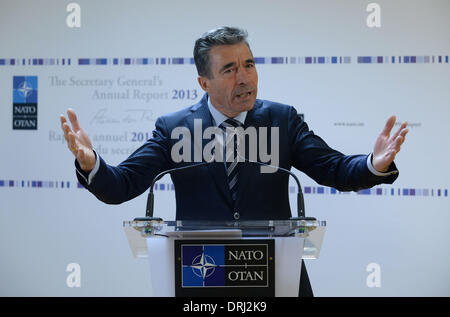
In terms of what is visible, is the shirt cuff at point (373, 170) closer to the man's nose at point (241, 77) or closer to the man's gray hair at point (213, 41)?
the man's nose at point (241, 77)

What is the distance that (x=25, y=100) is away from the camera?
4.55 metres

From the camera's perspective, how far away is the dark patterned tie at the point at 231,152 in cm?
291

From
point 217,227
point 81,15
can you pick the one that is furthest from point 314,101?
point 217,227

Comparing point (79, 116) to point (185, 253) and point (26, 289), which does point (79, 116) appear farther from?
point (185, 253)

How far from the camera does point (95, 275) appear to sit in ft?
14.7

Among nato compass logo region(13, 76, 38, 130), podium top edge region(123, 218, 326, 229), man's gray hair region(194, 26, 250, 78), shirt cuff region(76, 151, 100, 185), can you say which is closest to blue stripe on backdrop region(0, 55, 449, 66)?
nato compass logo region(13, 76, 38, 130)

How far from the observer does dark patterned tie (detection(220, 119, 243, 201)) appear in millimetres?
2908

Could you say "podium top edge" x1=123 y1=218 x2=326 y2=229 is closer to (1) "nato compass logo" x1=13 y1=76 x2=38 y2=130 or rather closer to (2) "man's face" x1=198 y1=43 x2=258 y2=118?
(2) "man's face" x1=198 y1=43 x2=258 y2=118

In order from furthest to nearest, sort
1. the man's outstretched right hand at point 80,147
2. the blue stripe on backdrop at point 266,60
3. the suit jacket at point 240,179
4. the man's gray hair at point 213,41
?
the blue stripe on backdrop at point 266,60, the man's gray hair at point 213,41, the suit jacket at point 240,179, the man's outstretched right hand at point 80,147

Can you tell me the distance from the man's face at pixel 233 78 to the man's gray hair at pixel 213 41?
24 mm

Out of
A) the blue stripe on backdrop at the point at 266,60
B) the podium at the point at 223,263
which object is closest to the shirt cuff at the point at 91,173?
the podium at the point at 223,263

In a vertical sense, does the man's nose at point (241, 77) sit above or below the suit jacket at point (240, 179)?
above

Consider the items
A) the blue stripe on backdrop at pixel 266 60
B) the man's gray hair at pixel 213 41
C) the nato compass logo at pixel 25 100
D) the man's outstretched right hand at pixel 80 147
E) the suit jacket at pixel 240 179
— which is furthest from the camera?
the nato compass logo at pixel 25 100

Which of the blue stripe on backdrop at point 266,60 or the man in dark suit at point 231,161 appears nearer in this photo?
the man in dark suit at point 231,161
